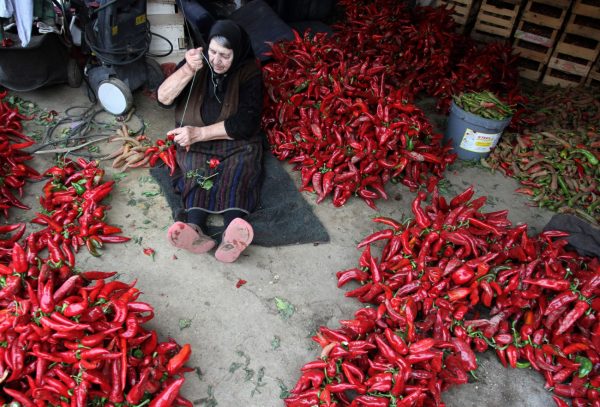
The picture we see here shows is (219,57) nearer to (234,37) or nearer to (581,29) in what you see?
(234,37)

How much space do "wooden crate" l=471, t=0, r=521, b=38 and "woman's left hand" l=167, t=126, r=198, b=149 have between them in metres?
4.35

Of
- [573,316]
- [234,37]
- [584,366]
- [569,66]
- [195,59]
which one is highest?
[234,37]

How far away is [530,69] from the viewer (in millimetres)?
5676

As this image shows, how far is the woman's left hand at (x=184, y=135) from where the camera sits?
10.3ft

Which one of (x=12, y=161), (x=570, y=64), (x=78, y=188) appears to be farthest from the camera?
(x=570, y=64)

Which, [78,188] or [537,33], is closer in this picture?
[78,188]

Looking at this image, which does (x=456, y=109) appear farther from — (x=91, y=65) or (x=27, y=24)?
(x=27, y=24)

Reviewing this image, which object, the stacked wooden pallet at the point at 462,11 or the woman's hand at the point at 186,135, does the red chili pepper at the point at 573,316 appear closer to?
the woman's hand at the point at 186,135

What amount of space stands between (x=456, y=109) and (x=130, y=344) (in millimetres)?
3279

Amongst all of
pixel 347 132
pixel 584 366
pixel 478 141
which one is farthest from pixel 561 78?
pixel 584 366

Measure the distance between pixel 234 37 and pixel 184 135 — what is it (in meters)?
0.73

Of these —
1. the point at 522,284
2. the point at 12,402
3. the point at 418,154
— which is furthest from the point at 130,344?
the point at 418,154

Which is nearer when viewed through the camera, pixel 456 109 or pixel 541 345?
pixel 541 345

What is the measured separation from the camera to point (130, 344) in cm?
212
